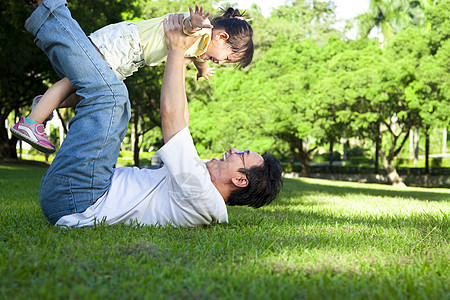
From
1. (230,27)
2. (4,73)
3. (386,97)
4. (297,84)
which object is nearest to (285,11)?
(297,84)

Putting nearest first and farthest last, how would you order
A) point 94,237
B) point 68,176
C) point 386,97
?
point 94,237 → point 68,176 → point 386,97

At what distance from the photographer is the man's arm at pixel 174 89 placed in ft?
9.83

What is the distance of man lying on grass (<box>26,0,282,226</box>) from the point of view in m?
3.00

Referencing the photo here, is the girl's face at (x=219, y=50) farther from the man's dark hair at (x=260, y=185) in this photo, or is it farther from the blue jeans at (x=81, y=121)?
the blue jeans at (x=81, y=121)

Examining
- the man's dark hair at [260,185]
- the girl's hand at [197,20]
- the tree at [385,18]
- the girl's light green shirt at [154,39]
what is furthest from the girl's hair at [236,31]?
the tree at [385,18]

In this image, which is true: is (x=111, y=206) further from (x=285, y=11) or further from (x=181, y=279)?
(x=285, y=11)

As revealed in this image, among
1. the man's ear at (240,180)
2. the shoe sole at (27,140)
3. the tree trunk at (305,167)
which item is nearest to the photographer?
the shoe sole at (27,140)

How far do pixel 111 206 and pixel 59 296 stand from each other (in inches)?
61.1

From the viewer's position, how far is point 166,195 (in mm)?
3230

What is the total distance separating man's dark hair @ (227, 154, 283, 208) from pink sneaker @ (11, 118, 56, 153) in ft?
4.80

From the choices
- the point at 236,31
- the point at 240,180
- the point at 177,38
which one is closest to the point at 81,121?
the point at 177,38

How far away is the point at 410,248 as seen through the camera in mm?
2902

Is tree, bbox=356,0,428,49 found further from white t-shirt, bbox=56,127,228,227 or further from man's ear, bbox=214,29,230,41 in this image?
white t-shirt, bbox=56,127,228,227

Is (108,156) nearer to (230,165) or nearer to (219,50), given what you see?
(230,165)
